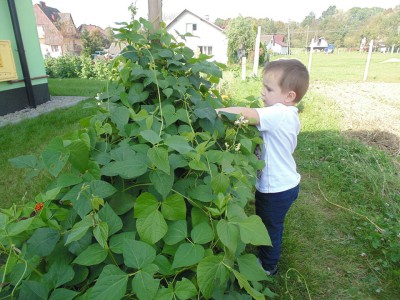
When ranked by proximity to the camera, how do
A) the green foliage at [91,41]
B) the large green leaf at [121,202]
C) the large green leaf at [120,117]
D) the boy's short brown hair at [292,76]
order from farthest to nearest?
the green foliage at [91,41] < the boy's short brown hair at [292,76] < the large green leaf at [120,117] < the large green leaf at [121,202]

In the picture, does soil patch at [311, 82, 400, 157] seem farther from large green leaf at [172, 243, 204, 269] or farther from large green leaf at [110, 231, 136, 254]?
large green leaf at [110, 231, 136, 254]

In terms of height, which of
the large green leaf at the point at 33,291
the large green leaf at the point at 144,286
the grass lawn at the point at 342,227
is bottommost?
the grass lawn at the point at 342,227

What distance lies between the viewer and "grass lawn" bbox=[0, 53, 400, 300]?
6.47ft

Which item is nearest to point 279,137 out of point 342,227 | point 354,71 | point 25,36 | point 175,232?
point 175,232

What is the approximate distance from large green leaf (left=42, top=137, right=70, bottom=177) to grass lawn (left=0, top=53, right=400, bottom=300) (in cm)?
31

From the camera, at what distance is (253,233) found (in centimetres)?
73

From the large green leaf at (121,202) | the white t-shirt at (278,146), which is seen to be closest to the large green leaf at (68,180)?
the large green leaf at (121,202)

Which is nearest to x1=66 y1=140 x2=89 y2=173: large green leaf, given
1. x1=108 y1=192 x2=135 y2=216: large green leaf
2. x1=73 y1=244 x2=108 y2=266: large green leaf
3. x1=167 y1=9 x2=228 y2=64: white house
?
x1=108 y1=192 x2=135 y2=216: large green leaf

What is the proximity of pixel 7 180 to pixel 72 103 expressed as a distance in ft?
14.3

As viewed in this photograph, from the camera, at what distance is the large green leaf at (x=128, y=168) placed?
76cm

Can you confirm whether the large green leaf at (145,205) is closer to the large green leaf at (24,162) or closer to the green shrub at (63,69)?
the large green leaf at (24,162)

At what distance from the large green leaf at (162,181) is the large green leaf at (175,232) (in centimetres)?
9

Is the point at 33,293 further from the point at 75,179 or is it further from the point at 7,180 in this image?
the point at 7,180

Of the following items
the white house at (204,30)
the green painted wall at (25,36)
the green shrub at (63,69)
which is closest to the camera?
the green painted wall at (25,36)
